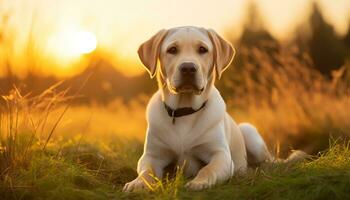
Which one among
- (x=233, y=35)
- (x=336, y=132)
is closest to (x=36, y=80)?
(x=336, y=132)

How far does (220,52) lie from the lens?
18.3 feet

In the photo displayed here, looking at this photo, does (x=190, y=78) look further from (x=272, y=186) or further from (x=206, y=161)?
(x=272, y=186)

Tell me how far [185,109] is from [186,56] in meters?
0.51

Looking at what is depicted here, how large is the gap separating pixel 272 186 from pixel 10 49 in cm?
229

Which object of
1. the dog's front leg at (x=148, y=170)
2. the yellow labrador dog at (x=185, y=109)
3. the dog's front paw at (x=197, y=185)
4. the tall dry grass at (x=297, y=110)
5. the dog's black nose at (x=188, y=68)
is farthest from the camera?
the tall dry grass at (x=297, y=110)

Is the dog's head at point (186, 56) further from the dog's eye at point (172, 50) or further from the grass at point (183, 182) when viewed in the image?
the grass at point (183, 182)

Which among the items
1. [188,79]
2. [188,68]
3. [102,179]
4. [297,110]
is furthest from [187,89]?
[297,110]

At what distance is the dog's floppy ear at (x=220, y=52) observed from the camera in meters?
5.52

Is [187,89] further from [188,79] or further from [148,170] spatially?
[148,170]

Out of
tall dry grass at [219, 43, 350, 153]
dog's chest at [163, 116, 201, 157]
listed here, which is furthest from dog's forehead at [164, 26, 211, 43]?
tall dry grass at [219, 43, 350, 153]

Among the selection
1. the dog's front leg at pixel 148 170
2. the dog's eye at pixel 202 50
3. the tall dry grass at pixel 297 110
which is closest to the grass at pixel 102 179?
the dog's front leg at pixel 148 170

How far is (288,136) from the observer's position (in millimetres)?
8578

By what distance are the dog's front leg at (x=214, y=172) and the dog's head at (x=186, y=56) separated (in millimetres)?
581

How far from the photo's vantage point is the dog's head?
5.14 meters
